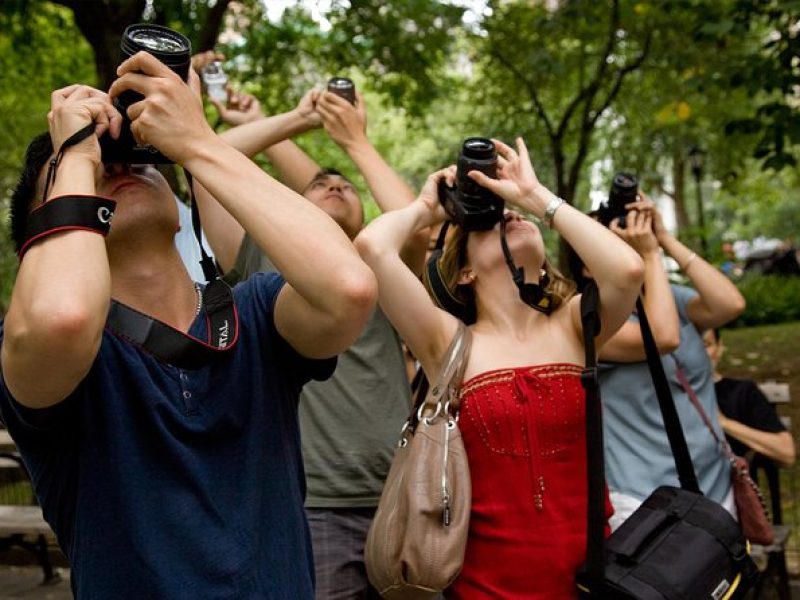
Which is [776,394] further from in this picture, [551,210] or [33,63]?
[33,63]

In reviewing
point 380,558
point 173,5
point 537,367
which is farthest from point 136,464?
point 173,5

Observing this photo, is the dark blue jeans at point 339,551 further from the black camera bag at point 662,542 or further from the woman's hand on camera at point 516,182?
the woman's hand on camera at point 516,182

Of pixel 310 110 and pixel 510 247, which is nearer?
pixel 510 247

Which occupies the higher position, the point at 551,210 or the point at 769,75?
the point at 769,75

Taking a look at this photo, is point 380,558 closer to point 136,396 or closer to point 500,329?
point 500,329

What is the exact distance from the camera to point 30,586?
247 inches

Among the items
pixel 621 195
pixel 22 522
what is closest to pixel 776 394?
pixel 621 195

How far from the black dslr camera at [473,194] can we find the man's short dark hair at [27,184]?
4.34 feet

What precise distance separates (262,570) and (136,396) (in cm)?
36

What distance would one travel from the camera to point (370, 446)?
3070mm

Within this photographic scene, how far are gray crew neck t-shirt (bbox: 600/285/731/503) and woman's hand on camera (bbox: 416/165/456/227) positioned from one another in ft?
3.25

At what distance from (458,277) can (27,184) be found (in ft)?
5.06

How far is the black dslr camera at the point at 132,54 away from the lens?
5.61ft

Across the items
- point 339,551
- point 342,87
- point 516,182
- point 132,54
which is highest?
point 342,87
